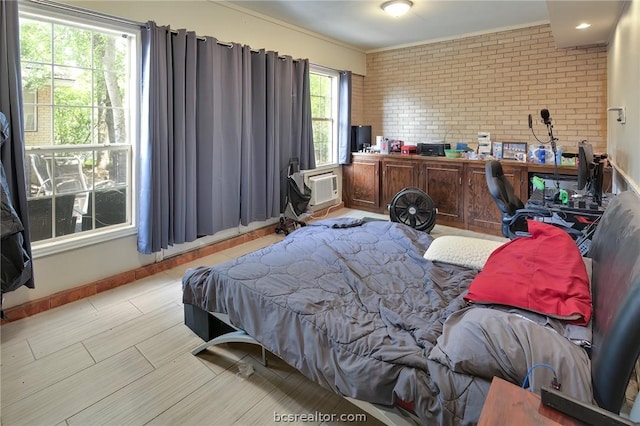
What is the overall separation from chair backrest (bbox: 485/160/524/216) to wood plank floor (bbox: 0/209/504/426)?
2442mm

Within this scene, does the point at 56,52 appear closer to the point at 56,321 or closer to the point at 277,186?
the point at 56,321

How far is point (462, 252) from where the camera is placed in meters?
2.35

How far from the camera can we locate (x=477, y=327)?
133 centimetres

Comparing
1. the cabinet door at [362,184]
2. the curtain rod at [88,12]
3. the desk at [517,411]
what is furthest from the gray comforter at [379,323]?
the cabinet door at [362,184]

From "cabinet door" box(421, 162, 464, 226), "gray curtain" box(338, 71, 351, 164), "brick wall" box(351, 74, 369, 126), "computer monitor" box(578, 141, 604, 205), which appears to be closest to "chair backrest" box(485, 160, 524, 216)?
"computer monitor" box(578, 141, 604, 205)

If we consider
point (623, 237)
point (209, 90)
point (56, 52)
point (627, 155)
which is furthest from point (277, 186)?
point (623, 237)

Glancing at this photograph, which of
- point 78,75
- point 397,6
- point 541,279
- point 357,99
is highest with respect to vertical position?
point 397,6

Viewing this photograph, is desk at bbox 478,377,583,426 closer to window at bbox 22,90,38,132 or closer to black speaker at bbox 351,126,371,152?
window at bbox 22,90,38,132

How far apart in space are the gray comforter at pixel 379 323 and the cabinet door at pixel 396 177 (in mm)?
2632

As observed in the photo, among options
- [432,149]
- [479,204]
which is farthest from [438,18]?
[479,204]

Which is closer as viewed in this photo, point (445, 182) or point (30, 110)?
point (30, 110)

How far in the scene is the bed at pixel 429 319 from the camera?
114cm

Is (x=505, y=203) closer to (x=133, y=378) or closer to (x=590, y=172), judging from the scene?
(x=590, y=172)

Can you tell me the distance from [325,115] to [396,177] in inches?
57.5
